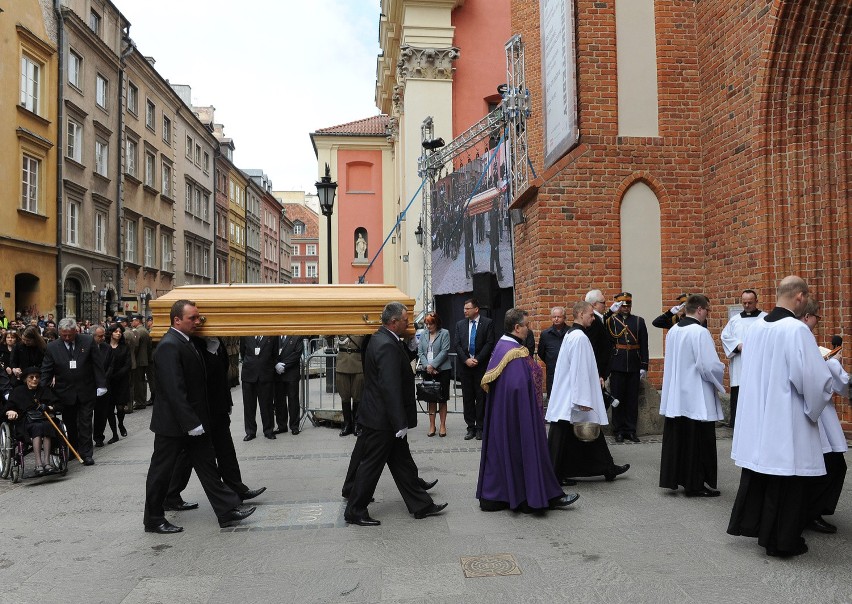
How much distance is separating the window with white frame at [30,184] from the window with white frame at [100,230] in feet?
14.3

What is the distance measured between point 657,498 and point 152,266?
107 ft

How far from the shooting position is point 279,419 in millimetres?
10984

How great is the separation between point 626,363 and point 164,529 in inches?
238

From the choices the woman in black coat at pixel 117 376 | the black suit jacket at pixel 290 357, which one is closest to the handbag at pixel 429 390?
the black suit jacket at pixel 290 357

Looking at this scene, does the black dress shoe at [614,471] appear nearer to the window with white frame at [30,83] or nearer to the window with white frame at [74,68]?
the window with white frame at [30,83]

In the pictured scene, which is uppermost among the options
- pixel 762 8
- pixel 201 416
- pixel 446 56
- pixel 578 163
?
pixel 446 56

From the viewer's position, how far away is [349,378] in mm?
10492

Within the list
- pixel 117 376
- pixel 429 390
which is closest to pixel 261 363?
pixel 117 376

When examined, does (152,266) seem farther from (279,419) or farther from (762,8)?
(762,8)

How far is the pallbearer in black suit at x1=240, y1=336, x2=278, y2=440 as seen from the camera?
10570 mm

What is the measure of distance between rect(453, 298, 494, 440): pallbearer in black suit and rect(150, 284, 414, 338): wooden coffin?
11.1 ft

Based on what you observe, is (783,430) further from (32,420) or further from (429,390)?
(32,420)

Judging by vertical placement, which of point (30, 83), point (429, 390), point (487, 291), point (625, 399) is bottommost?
point (625, 399)

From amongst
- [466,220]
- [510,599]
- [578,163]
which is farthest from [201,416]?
[466,220]
